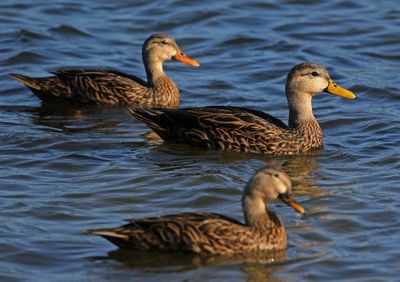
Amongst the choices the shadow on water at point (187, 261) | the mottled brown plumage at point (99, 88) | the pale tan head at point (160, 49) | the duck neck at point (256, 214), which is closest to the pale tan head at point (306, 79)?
the mottled brown plumage at point (99, 88)

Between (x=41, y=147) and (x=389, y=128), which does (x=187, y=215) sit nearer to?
(x=41, y=147)

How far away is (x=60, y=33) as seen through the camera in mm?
20672

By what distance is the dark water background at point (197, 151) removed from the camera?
10.4m

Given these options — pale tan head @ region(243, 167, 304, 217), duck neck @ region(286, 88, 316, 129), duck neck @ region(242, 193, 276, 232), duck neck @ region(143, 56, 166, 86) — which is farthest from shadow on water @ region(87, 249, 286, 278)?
duck neck @ region(143, 56, 166, 86)

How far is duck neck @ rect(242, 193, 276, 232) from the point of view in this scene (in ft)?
34.2

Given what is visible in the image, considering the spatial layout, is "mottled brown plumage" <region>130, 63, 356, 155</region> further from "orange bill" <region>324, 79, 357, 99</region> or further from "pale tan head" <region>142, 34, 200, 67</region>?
"pale tan head" <region>142, 34, 200, 67</region>

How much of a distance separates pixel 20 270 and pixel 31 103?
6.84 meters

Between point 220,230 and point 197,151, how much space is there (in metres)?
4.04

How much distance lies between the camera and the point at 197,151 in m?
14.3

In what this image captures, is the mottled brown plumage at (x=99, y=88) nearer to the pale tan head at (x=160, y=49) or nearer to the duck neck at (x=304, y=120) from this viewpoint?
the pale tan head at (x=160, y=49)

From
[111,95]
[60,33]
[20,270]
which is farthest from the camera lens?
[60,33]

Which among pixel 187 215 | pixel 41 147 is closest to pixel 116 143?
pixel 41 147

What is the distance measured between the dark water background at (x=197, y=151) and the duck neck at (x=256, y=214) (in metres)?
0.32

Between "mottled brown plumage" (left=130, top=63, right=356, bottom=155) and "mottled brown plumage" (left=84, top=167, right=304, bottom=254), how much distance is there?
359 centimetres
